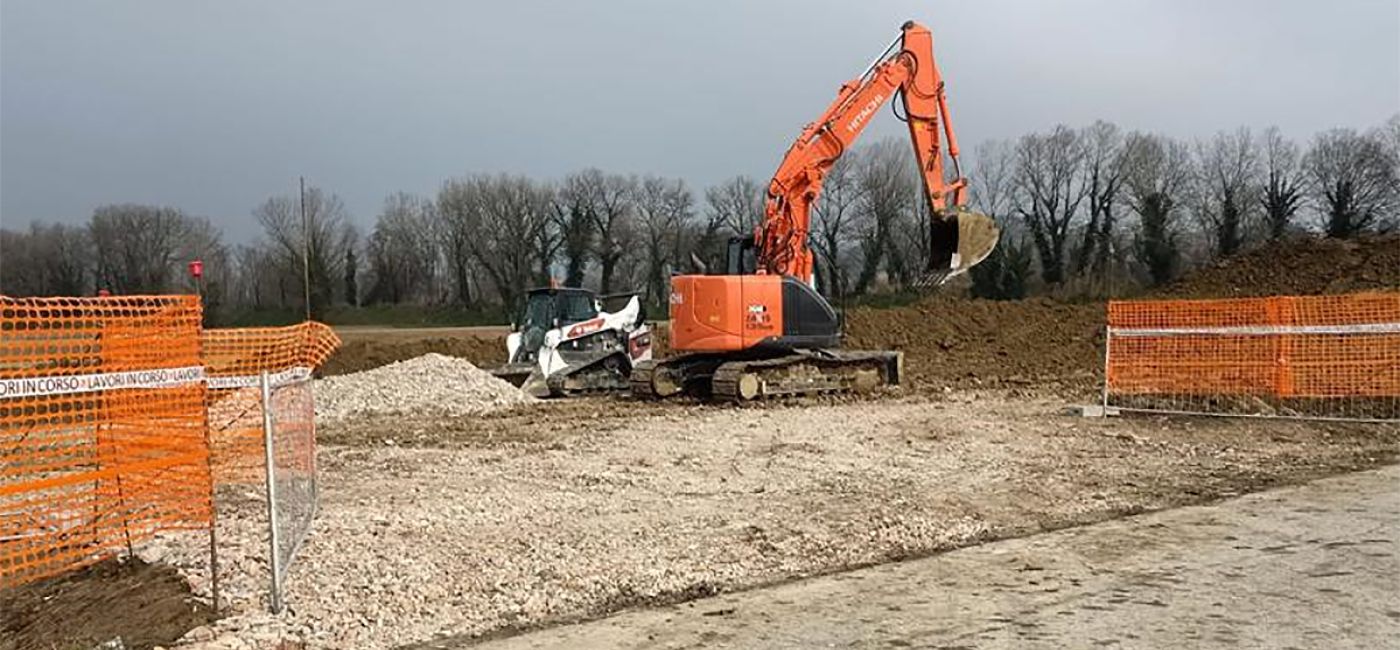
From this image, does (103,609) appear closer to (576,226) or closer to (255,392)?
(255,392)

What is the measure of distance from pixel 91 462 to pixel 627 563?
3324 mm

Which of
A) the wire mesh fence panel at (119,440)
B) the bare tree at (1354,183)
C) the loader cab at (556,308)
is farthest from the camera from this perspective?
the bare tree at (1354,183)

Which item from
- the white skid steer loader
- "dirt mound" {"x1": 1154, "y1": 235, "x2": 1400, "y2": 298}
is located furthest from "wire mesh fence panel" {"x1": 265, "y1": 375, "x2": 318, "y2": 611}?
"dirt mound" {"x1": 1154, "y1": 235, "x2": 1400, "y2": 298}

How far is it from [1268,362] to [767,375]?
7.16 metres

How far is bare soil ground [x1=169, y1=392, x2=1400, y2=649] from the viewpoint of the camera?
245 inches

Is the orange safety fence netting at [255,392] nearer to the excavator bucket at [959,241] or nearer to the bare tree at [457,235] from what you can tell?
the excavator bucket at [959,241]

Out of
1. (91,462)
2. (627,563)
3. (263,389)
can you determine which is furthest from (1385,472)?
Result: (91,462)

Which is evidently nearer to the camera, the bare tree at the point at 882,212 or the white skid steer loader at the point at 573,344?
the white skid steer loader at the point at 573,344

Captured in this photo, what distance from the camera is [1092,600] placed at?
591 cm

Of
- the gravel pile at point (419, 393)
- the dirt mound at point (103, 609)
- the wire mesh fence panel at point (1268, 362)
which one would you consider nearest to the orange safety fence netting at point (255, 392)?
the dirt mound at point (103, 609)

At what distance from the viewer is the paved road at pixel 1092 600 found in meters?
5.31

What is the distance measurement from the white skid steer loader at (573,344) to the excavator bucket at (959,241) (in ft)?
20.7

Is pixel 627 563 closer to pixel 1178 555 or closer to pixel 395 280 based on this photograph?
pixel 1178 555

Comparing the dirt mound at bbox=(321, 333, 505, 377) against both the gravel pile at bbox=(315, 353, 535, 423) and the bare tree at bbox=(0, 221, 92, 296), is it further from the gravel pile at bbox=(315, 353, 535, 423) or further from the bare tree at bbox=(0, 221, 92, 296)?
the bare tree at bbox=(0, 221, 92, 296)
